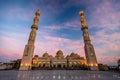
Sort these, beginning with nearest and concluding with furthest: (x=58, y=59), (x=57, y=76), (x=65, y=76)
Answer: (x=65, y=76)
(x=57, y=76)
(x=58, y=59)

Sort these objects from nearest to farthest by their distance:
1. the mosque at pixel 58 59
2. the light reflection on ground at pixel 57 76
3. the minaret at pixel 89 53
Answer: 1. the light reflection on ground at pixel 57 76
2. the minaret at pixel 89 53
3. the mosque at pixel 58 59

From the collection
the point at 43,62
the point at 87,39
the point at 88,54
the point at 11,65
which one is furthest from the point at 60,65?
the point at 11,65

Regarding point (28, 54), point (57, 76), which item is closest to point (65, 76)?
point (57, 76)

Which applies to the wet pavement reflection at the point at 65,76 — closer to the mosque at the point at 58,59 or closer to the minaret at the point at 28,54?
the minaret at the point at 28,54

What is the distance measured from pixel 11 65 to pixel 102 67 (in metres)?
94.3

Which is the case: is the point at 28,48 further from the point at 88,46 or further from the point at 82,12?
the point at 82,12

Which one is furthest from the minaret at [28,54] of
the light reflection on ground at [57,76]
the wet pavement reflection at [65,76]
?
the wet pavement reflection at [65,76]

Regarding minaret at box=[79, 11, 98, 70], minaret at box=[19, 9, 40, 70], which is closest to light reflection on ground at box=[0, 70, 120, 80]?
minaret at box=[19, 9, 40, 70]

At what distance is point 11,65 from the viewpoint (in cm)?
10969

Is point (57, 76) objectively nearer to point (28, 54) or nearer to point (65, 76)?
point (65, 76)

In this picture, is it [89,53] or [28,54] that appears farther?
[89,53]

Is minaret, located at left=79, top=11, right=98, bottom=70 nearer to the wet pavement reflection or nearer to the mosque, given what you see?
the mosque

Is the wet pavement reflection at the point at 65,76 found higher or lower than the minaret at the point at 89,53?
lower

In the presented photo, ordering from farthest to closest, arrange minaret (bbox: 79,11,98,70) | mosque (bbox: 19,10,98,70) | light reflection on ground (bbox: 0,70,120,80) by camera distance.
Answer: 1. mosque (bbox: 19,10,98,70)
2. minaret (bbox: 79,11,98,70)
3. light reflection on ground (bbox: 0,70,120,80)
